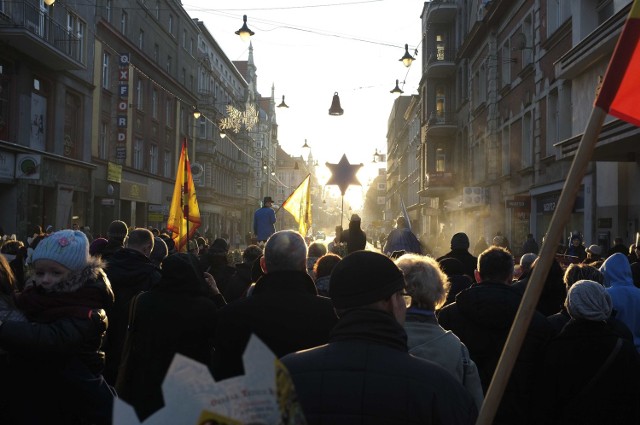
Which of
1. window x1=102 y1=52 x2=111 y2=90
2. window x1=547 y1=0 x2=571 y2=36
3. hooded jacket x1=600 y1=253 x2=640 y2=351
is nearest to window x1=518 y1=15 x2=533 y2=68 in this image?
window x1=547 y1=0 x2=571 y2=36

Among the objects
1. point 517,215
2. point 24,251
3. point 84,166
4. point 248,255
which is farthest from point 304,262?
point 84,166

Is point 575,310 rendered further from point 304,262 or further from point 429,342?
point 304,262

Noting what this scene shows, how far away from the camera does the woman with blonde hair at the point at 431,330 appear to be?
3.35 meters

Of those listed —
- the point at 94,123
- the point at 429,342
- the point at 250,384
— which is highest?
the point at 94,123

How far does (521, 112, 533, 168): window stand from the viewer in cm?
2481

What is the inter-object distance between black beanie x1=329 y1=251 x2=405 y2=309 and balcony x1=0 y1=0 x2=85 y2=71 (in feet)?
72.0

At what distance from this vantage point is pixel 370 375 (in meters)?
2.14

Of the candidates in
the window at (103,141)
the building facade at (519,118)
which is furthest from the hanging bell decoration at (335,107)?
the window at (103,141)

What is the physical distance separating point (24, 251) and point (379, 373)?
30.5ft

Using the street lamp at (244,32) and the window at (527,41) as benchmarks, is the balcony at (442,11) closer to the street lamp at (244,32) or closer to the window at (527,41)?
the window at (527,41)

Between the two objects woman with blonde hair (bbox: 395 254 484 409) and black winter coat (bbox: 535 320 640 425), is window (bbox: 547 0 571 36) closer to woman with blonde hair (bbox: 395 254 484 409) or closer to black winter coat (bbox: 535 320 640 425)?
black winter coat (bbox: 535 320 640 425)

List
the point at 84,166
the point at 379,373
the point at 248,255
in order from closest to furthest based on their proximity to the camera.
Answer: the point at 379,373, the point at 248,255, the point at 84,166

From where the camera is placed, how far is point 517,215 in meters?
25.0

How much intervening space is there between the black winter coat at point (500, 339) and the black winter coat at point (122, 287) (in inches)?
93.3
